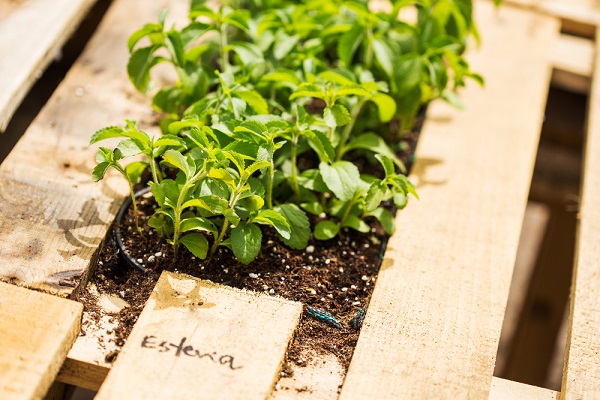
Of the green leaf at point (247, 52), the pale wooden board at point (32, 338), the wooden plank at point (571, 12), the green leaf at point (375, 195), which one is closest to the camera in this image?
the pale wooden board at point (32, 338)

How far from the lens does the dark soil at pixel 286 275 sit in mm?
1364

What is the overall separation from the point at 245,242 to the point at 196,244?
0.10 meters

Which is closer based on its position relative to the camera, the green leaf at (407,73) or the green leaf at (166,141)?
the green leaf at (166,141)

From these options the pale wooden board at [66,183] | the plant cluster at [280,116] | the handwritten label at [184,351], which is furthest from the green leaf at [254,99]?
the handwritten label at [184,351]

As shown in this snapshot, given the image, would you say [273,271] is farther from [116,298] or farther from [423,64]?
[423,64]

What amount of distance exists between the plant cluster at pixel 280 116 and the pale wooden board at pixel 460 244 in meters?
0.10

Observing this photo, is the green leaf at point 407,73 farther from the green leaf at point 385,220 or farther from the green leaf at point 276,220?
the green leaf at point 276,220

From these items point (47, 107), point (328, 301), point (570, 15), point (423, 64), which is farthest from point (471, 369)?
point (570, 15)

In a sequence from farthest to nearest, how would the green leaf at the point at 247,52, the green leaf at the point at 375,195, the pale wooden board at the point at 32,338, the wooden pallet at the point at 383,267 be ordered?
the green leaf at the point at 247,52 < the green leaf at the point at 375,195 < the wooden pallet at the point at 383,267 < the pale wooden board at the point at 32,338

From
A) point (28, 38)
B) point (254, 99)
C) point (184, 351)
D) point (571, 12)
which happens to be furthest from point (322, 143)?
point (571, 12)

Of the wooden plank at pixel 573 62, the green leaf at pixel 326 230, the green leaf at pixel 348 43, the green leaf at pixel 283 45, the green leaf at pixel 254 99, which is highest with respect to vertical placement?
the wooden plank at pixel 573 62

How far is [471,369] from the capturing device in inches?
52.2

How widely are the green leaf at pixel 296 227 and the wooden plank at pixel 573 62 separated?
1175mm

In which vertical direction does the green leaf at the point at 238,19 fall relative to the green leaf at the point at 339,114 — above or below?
above
